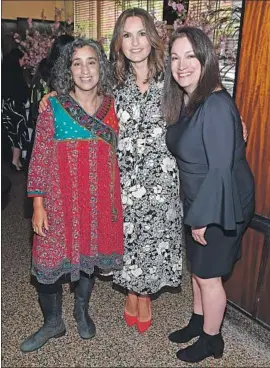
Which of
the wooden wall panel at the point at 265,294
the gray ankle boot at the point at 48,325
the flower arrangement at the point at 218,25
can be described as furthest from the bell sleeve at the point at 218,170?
the flower arrangement at the point at 218,25

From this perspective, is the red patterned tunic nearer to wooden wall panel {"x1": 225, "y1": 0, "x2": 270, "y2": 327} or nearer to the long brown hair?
the long brown hair

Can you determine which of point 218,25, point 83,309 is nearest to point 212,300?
point 83,309

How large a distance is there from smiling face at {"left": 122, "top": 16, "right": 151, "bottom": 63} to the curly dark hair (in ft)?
0.34

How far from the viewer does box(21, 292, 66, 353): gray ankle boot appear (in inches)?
74.0

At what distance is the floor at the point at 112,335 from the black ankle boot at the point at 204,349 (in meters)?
0.03

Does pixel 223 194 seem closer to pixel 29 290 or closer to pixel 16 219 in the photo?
pixel 29 290

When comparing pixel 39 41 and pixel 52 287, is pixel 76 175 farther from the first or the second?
pixel 39 41

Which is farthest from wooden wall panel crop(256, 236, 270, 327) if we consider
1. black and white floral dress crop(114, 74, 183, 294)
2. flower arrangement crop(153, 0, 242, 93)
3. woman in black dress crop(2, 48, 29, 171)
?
woman in black dress crop(2, 48, 29, 171)

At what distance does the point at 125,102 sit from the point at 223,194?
0.60m

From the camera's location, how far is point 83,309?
2020mm

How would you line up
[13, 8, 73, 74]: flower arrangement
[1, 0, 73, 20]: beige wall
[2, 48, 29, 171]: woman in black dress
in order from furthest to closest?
[1, 0, 73, 20]: beige wall
[2, 48, 29, 171]: woman in black dress
[13, 8, 73, 74]: flower arrangement

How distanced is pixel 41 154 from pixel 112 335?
0.95 metres

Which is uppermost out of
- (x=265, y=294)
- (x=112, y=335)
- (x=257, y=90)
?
(x=257, y=90)

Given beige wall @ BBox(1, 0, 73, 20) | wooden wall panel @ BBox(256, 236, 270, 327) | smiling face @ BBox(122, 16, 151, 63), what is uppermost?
beige wall @ BBox(1, 0, 73, 20)
